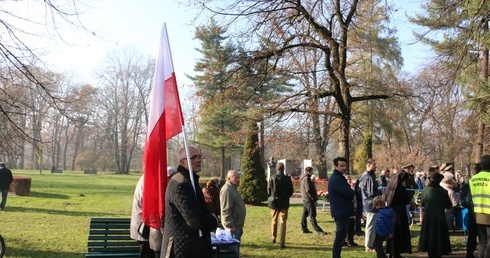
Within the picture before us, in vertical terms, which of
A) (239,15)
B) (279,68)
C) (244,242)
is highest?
(239,15)

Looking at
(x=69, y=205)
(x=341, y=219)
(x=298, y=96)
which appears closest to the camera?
(x=341, y=219)

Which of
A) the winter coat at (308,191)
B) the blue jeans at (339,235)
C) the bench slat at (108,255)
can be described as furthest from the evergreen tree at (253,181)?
the bench slat at (108,255)

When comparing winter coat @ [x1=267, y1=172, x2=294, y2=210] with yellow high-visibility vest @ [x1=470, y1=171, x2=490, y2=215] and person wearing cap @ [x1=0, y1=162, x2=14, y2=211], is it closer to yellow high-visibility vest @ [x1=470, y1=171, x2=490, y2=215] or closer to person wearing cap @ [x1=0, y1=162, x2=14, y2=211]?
yellow high-visibility vest @ [x1=470, y1=171, x2=490, y2=215]

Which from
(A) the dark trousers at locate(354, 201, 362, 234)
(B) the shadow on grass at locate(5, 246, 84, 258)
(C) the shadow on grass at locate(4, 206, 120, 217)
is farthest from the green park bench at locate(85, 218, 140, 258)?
(C) the shadow on grass at locate(4, 206, 120, 217)

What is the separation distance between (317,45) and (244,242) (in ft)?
16.6

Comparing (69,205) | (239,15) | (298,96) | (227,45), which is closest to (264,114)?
(298,96)

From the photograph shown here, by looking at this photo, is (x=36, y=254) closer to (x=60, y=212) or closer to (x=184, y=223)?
(x=184, y=223)

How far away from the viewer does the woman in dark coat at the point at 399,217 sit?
920 cm

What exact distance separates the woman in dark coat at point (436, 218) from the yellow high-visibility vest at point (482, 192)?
133 centimetres

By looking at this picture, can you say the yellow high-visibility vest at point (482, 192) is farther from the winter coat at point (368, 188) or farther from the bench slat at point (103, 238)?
the bench slat at point (103, 238)

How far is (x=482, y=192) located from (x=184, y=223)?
17.2ft

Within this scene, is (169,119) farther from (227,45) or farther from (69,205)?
→ (69,205)

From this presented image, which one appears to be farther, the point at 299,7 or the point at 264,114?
the point at 264,114

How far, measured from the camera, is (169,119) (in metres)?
5.21
